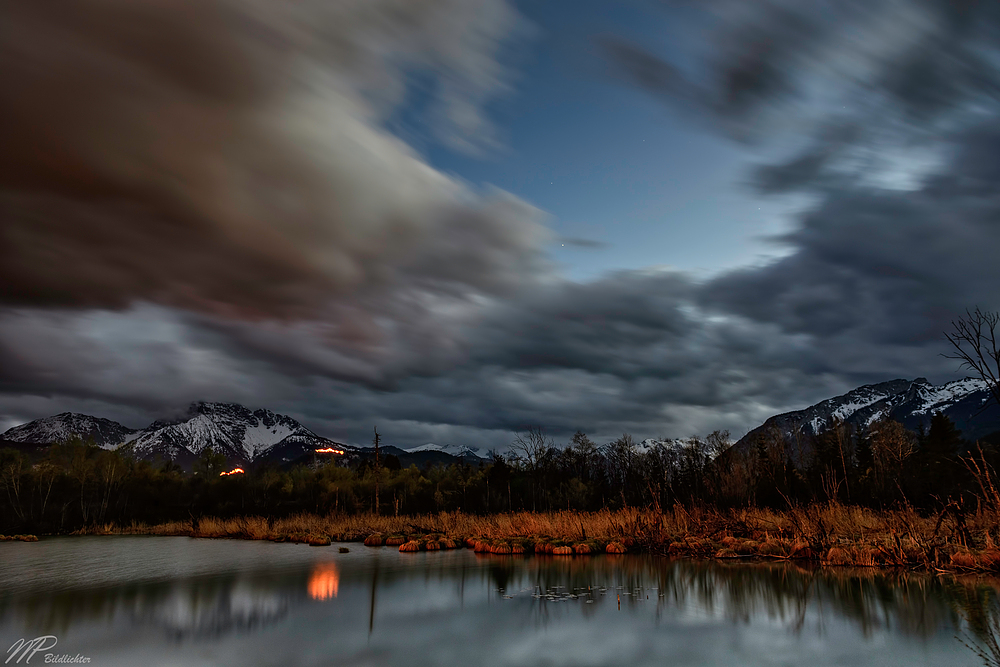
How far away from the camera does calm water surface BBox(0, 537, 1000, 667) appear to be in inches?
399

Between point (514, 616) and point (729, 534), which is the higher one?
point (729, 534)

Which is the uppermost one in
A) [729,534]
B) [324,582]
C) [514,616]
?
[729,534]

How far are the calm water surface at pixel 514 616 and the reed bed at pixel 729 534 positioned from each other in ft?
6.01

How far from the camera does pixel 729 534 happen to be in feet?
82.5

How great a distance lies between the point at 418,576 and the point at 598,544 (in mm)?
10244

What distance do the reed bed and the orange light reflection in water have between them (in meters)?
8.94

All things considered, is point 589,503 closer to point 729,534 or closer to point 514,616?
point 729,534

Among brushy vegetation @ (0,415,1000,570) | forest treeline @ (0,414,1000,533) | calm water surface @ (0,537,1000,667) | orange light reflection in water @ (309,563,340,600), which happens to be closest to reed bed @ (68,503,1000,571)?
brushy vegetation @ (0,415,1000,570)

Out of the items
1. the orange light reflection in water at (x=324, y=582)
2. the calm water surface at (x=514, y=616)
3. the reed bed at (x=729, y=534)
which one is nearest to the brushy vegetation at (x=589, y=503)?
the reed bed at (x=729, y=534)

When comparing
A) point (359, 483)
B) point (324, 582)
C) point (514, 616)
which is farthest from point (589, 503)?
point (514, 616)

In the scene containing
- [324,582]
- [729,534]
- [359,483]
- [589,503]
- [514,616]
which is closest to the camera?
[514,616]

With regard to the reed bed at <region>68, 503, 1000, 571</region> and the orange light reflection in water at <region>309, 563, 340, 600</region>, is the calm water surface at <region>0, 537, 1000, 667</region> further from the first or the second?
the reed bed at <region>68, 503, 1000, 571</region>

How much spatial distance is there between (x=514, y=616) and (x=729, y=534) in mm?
15378

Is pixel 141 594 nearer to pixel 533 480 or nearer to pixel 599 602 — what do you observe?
pixel 599 602
